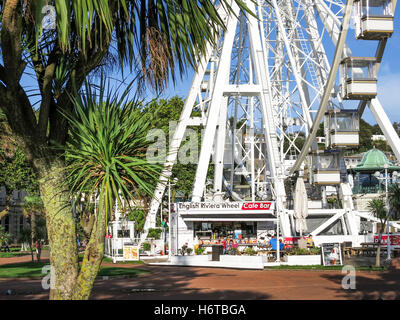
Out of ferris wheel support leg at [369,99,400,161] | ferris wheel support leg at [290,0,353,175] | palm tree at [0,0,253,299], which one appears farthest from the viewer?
ferris wheel support leg at [369,99,400,161]

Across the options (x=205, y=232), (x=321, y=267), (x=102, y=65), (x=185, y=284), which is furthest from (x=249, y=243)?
(x=102, y=65)

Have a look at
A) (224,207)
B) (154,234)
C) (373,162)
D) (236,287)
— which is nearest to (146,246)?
(154,234)

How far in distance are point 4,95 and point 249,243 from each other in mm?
30584

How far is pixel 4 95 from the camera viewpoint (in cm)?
623

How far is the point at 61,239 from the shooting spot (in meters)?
6.04

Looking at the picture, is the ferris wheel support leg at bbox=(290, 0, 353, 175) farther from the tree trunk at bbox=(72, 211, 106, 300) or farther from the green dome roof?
the green dome roof

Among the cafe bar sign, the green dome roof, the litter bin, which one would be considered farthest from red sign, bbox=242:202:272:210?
the green dome roof

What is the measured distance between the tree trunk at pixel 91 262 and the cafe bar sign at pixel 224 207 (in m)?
31.7

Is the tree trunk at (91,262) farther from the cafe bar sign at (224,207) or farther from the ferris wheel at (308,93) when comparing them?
the cafe bar sign at (224,207)

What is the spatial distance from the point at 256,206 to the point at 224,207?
2303 millimetres

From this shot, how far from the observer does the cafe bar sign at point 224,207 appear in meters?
37.6

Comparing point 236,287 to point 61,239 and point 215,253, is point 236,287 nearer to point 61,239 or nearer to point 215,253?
point 215,253

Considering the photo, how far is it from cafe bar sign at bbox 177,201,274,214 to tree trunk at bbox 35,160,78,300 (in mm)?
31966

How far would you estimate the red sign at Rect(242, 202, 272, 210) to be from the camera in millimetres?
37531
